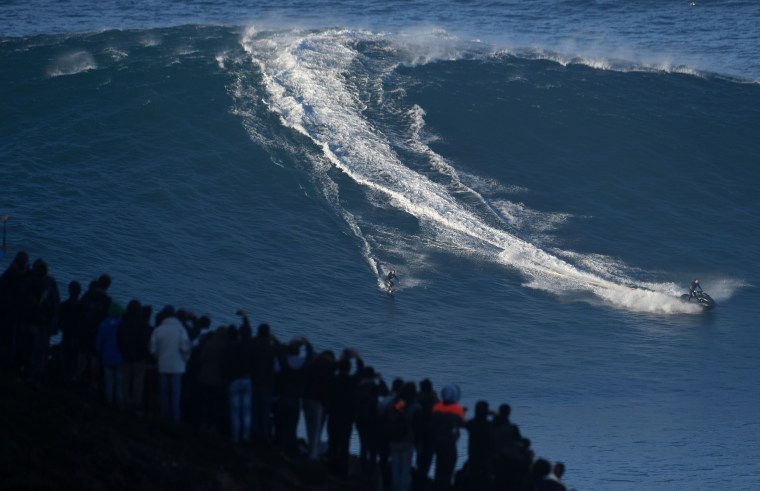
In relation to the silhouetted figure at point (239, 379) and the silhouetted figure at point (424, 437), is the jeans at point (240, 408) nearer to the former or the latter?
the silhouetted figure at point (239, 379)

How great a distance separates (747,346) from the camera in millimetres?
25109

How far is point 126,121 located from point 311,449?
79.2 feet

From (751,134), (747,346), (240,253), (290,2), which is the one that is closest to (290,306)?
(240,253)

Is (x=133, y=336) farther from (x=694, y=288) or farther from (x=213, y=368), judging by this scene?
(x=694, y=288)

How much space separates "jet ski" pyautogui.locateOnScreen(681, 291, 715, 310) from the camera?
2745cm

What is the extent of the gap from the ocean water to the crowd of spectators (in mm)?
5566

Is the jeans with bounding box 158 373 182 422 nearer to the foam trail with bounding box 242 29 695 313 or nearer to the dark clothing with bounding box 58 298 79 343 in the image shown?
the dark clothing with bounding box 58 298 79 343

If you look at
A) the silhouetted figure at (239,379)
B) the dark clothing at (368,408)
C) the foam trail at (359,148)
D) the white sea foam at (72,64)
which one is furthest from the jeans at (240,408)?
the white sea foam at (72,64)

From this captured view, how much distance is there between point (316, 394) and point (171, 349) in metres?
1.62

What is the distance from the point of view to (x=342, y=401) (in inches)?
484

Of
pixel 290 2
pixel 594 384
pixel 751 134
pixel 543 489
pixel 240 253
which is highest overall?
pixel 290 2

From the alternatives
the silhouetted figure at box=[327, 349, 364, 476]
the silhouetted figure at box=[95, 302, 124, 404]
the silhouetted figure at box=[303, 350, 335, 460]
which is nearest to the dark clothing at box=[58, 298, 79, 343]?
the silhouetted figure at box=[95, 302, 124, 404]

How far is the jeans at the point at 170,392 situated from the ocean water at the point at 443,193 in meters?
6.88

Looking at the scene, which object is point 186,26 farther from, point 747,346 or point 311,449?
point 311,449
